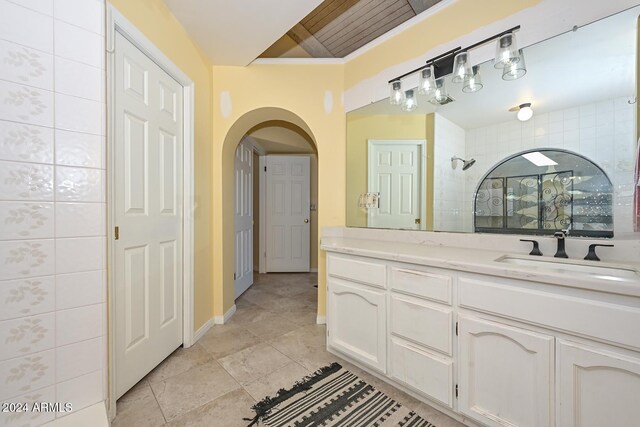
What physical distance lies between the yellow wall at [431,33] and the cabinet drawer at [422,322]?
1696 mm

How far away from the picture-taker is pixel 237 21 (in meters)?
1.75

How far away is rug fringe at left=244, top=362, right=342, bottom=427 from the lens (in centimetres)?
130

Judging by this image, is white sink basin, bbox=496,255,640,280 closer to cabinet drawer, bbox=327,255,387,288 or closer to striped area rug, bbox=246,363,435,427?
cabinet drawer, bbox=327,255,387,288

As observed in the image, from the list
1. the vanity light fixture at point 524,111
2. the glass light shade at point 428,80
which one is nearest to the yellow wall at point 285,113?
the glass light shade at point 428,80

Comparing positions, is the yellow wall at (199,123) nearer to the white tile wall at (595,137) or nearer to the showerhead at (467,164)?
the showerhead at (467,164)

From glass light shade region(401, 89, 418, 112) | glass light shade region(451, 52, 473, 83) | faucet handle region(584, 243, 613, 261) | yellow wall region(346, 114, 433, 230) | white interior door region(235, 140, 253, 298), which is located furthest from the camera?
white interior door region(235, 140, 253, 298)

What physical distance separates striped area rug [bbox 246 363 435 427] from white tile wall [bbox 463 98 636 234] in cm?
143

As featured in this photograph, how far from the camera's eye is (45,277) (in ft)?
3.32

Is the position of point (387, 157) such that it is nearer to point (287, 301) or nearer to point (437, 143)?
point (437, 143)

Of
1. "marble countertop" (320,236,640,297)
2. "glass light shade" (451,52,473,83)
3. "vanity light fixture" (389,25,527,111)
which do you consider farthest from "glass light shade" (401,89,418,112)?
"marble countertop" (320,236,640,297)

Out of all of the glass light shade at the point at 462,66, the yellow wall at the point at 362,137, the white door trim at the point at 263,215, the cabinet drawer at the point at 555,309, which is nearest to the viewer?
the cabinet drawer at the point at 555,309

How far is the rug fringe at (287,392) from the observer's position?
4.28 feet

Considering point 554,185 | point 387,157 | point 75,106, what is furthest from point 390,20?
point 75,106

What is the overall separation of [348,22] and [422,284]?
7.20 ft
